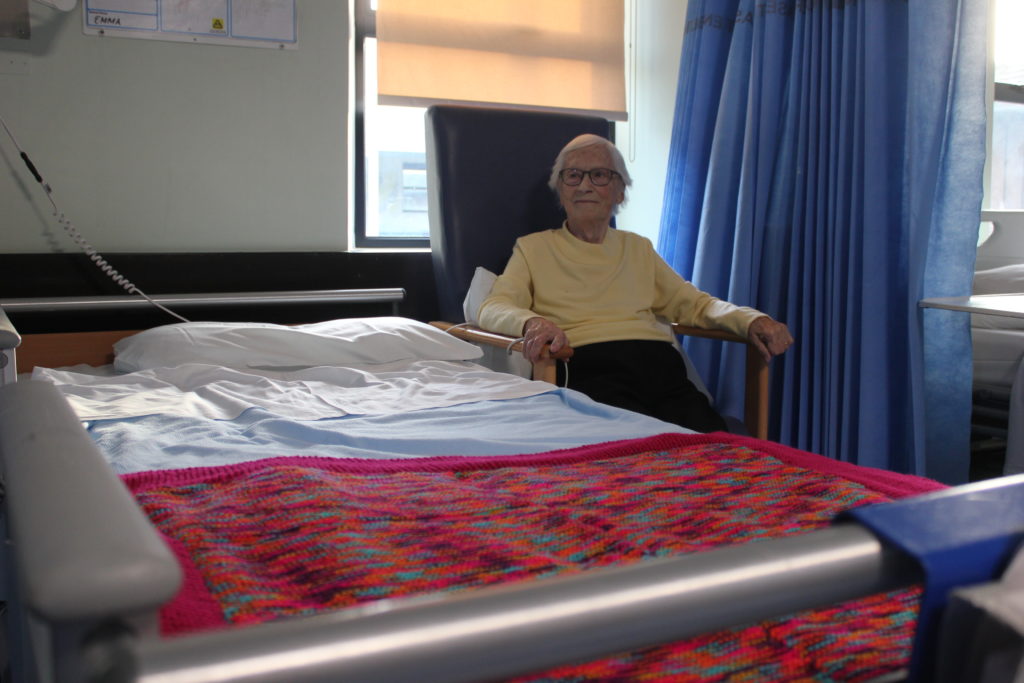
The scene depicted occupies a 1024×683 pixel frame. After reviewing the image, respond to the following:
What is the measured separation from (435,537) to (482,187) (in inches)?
78.3

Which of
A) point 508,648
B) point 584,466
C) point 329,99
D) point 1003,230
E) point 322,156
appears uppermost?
point 329,99

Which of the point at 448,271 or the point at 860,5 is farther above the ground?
the point at 860,5

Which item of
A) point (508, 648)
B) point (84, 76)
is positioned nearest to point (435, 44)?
point (84, 76)

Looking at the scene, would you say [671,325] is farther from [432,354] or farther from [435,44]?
[435,44]

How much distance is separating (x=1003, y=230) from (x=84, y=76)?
282 centimetres

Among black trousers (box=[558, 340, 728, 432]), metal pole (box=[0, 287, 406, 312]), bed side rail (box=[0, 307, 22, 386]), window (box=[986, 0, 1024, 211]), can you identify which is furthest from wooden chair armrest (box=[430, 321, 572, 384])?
window (box=[986, 0, 1024, 211])

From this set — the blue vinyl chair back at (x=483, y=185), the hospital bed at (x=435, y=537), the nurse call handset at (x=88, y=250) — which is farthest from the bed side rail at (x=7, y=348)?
the blue vinyl chair back at (x=483, y=185)

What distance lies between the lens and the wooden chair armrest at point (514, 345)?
197 centimetres

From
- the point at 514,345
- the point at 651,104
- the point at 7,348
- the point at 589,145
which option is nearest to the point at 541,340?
the point at 514,345

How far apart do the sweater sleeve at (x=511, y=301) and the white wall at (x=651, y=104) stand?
1.09 m

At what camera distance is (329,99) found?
2.96m

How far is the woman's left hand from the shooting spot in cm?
217

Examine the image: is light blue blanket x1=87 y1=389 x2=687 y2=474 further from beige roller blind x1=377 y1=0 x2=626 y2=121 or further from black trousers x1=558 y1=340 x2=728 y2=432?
beige roller blind x1=377 y1=0 x2=626 y2=121

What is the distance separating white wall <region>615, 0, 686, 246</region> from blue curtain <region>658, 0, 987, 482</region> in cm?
38
